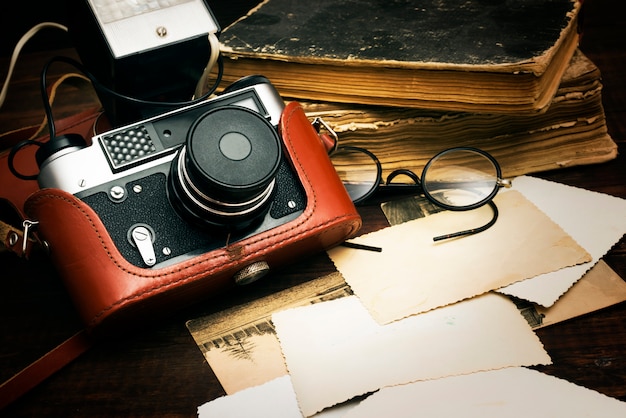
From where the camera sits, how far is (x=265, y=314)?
31.2 inches

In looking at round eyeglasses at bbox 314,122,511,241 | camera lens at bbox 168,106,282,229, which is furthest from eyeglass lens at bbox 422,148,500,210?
camera lens at bbox 168,106,282,229

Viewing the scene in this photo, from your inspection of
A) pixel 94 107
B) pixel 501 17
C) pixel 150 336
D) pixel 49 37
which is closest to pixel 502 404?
pixel 150 336

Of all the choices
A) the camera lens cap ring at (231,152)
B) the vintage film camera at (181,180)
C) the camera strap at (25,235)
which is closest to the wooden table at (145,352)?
the camera strap at (25,235)

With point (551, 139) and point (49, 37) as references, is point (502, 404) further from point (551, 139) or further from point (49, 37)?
point (49, 37)

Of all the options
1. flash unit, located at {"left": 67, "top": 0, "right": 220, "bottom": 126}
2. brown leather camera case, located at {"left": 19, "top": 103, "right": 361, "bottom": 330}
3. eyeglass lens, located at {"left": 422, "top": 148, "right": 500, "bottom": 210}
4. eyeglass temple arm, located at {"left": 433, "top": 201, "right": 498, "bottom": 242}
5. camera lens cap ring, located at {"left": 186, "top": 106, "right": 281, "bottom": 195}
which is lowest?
eyeglass temple arm, located at {"left": 433, "top": 201, "right": 498, "bottom": 242}

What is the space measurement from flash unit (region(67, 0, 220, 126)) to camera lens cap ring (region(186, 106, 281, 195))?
0.12m

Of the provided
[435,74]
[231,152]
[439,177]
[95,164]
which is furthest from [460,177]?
[95,164]

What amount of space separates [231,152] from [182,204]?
0.10 metres

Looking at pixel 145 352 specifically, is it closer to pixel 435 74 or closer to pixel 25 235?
pixel 25 235

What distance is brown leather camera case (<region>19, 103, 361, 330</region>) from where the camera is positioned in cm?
68

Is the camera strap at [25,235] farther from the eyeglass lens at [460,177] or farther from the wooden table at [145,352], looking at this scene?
the eyeglass lens at [460,177]

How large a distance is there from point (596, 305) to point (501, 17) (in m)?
0.45

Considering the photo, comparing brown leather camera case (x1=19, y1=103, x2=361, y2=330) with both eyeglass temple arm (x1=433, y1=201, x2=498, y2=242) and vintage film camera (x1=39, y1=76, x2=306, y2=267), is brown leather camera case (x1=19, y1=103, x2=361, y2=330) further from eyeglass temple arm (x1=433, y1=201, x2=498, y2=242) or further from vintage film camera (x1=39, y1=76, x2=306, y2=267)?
eyeglass temple arm (x1=433, y1=201, x2=498, y2=242)

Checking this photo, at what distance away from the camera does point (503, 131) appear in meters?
0.95
